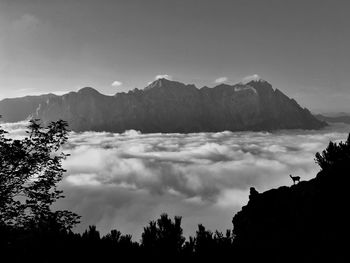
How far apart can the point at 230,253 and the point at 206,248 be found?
105 centimetres

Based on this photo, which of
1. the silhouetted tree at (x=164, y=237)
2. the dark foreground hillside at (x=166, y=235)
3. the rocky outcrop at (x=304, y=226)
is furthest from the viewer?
the silhouetted tree at (x=164, y=237)

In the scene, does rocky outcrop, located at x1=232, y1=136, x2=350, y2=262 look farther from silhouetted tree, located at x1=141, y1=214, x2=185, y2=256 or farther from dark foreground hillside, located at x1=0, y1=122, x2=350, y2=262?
silhouetted tree, located at x1=141, y1=214, x2=185, y2=256

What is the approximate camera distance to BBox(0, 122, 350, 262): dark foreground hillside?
1340cm

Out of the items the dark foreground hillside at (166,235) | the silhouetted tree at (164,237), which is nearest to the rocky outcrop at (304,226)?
the dark foreground hillside at (166,235)

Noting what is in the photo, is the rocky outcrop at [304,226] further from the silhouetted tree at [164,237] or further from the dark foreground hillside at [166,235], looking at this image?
the silhouetted tree at [164,237]

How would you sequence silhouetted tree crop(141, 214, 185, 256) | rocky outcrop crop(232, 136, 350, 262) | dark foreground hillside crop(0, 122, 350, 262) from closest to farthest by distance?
dark foreground hillside crop(0, 122, 350, 262) → rocky outcrop crop(232, 136, 350, 262) → silhouetted tree crop(141, 214, 185, 256)

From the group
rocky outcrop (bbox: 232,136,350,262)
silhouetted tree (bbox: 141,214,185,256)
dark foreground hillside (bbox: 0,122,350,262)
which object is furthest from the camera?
silhouetted tree (bbox: 141,214,185,256)

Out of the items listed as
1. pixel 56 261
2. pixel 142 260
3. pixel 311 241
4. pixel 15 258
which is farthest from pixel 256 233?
pixel 15 258

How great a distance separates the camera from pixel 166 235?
16.0m

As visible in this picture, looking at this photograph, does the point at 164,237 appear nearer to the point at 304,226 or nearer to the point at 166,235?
the point at 166,235

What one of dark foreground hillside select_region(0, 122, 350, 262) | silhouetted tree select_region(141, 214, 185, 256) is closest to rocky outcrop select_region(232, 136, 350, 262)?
dark foreground hillside select_region(0, 122, 350, 262)

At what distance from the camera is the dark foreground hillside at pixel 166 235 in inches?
527

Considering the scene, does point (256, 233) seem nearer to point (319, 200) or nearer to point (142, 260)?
point (319, 200)

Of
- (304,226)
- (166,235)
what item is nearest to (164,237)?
(166,235)
